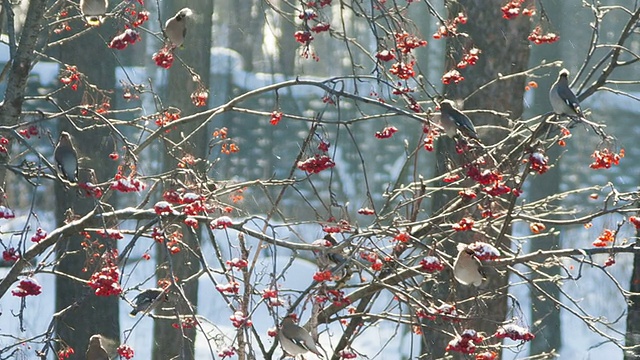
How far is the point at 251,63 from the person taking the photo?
61.7 ft

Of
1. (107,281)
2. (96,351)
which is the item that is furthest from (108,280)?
(96,351)

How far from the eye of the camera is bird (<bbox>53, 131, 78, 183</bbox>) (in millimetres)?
4461

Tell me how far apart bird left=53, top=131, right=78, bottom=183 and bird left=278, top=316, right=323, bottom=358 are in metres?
1.27

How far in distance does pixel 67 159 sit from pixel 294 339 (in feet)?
4.63

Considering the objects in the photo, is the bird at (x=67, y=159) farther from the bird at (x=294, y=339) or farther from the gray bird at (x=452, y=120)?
the gray bird at (x=452, y=120)

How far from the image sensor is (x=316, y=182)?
17.3m

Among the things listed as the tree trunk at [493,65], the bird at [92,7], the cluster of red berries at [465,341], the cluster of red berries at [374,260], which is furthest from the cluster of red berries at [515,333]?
the bird at [92,7]

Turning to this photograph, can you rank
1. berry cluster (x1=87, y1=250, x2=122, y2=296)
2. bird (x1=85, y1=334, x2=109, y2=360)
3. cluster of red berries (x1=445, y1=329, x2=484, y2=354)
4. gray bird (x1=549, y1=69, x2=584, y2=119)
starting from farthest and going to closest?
bird (x1=85, y1=334, x2=109, y2=360)
gray bird (x1=549, y1=69, x2=584, y2=119)
cluster of red berries (x1=445, y1=329, x2=484, y2=354)
berry cluster (x1=87, y1=250, x2=122, y2=296)

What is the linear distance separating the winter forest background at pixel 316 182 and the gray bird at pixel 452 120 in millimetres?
66

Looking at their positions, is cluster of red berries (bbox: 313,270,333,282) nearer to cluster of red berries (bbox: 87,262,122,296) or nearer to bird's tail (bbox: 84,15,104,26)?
cluster of red berries (bbox: 87,262,122,296)

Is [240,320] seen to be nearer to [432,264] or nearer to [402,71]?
[432,264]

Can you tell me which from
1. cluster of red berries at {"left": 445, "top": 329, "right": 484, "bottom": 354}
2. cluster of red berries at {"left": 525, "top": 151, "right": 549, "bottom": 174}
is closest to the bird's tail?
cluster of red berries at {"left": 525, "top": 151, "right": 549, "bottom": 174}

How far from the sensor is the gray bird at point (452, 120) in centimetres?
424

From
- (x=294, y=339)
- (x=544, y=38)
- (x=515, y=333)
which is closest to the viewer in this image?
(x=515, y=333)
